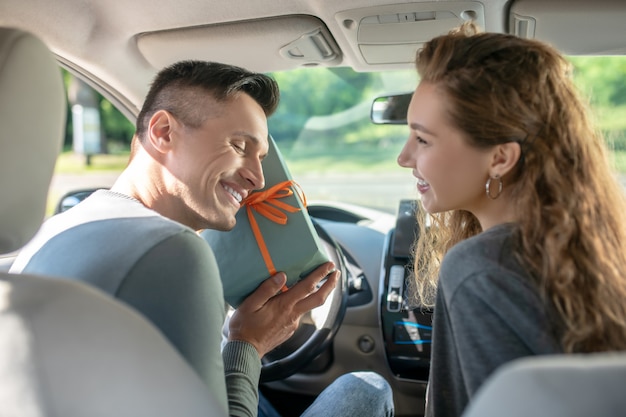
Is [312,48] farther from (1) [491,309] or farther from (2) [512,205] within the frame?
Result: (1) [491,309]

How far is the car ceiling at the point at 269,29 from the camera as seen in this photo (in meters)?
2.06

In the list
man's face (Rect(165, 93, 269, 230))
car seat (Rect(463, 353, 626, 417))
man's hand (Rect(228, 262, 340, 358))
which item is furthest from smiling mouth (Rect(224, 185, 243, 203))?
car seat (Rect(463, 353, 626, 417))

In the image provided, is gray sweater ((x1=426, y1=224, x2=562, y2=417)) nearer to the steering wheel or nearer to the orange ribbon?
the orange ribbon

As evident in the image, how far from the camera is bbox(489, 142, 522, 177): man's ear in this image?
1.49 m

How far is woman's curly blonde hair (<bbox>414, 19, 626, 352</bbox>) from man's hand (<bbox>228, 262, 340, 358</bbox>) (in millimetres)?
747

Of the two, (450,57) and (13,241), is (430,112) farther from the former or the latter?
(13,241)

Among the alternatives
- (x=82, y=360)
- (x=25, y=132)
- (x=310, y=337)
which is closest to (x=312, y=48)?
(x=310, y=337)

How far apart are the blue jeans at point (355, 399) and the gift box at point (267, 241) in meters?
0.38

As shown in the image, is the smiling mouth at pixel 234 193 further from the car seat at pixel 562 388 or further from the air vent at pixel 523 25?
the car seat at pixel 562 388

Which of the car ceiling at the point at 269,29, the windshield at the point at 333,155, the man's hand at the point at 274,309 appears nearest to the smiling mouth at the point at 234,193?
the man's hand at the point at 274,309

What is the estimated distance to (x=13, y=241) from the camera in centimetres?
124

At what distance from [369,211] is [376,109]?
2.88 ft

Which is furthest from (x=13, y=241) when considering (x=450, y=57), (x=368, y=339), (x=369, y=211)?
(x=369, y=211)

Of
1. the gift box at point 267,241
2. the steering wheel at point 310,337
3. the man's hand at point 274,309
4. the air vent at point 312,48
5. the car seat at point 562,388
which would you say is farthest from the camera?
the steering wheel at point 310,337
